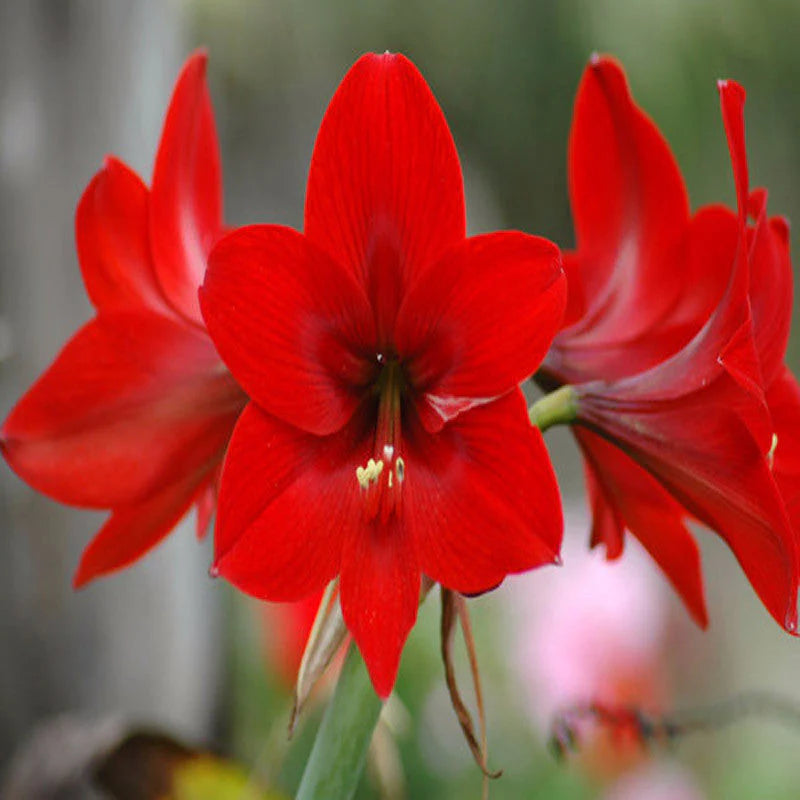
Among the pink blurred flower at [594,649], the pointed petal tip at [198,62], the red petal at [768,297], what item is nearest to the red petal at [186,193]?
the pointed petal tip at [198,62]

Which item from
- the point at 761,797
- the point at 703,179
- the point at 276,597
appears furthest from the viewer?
the point at 703,179

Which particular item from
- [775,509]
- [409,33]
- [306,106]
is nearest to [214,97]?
[306,106]

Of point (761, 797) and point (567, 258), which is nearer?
point (567, 258)

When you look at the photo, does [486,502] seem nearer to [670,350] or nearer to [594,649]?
[670,350]

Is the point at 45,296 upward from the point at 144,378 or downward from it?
downward

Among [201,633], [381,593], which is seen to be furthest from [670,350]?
[201,633]

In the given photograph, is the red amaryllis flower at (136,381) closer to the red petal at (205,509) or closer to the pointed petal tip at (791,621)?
the red petal at (205,509)

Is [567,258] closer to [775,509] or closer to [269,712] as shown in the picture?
[775,509]
